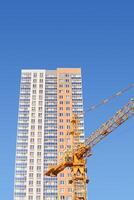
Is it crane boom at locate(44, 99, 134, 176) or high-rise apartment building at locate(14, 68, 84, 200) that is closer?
crane boom at locate(44, 99, 134, 176)

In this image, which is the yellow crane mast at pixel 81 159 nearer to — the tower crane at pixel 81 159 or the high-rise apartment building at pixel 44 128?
the tower crane at pixel 81 159

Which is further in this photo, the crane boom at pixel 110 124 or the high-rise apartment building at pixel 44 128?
the high-rise apartment building at pixel 44 128

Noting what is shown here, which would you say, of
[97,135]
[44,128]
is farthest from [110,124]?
[44,128]

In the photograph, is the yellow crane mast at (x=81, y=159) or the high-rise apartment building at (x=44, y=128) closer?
the yellow crane mast at (x=81, y=159)

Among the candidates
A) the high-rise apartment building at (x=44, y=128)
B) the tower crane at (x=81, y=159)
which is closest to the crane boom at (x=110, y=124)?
the tower crane at (x=81, y=159)

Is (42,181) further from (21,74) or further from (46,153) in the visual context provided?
(21,74)

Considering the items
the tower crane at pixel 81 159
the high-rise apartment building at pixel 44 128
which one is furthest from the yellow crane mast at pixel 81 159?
the high-rise apartment building at pixel 44 128

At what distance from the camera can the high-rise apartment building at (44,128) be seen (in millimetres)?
115688

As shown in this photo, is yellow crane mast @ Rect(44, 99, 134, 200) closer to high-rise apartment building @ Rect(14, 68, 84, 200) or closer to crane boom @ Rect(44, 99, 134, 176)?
crane boom @ Rect(44, 99, 134, 176)

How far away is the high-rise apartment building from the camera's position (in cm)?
11569

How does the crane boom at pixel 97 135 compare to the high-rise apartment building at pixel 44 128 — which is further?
the high-rise apartment building at pixel 44 128

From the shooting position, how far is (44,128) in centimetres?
12681

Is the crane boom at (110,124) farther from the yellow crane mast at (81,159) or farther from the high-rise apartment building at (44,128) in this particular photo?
the high-rise apartment building at (44,128)

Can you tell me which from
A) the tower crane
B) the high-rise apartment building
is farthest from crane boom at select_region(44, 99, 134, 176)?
the high-rise apartment building
